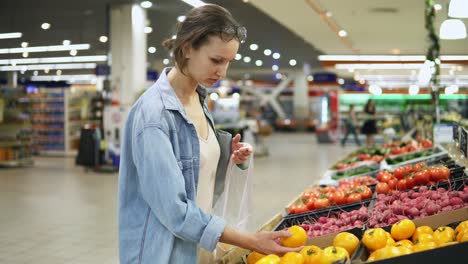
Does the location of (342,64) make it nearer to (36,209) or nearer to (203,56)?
(36,209)

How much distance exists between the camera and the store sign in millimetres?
6410

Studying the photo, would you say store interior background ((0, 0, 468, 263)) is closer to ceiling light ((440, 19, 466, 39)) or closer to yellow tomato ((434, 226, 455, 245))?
ceiling light ((440, 19, 466, 39))

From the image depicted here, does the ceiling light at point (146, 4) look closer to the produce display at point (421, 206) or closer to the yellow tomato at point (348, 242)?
the produce display at point (421, 206)

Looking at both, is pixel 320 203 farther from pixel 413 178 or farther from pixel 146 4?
pixel 146 4

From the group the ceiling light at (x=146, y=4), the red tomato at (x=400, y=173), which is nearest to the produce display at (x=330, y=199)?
the red tomato at (x=400, y=173)

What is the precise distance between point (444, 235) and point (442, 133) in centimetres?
454

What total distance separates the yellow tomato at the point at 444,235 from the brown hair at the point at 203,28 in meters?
1.13

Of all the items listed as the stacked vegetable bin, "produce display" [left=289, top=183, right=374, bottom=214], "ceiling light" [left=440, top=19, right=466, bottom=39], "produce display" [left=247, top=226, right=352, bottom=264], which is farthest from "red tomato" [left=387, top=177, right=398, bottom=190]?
"ceiling light" [left=440, top=19, right=466, bottom=39]

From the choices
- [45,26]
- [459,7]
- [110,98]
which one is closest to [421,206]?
[459,7]

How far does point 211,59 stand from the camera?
5.65ft

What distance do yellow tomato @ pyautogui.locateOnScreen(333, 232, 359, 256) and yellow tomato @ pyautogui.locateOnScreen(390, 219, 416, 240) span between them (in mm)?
211

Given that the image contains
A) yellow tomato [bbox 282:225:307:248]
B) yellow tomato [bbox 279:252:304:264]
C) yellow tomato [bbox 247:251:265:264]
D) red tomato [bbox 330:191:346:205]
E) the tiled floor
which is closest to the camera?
yellow tomato [bbox 279:252:304:264]

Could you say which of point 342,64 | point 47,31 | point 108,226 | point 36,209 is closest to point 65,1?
point 47,31

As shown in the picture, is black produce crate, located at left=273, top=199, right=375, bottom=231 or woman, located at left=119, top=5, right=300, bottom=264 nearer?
woman, located at left=119, top=5, right=300, bottom=264
